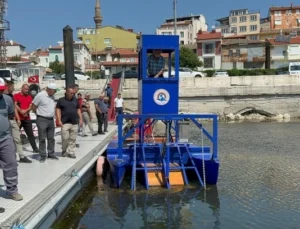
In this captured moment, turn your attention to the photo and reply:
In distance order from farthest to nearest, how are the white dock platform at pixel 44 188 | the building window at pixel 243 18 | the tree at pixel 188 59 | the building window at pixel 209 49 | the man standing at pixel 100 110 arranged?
1. the building window at pixel 243 18
2. the building window at pixel 209 49
3. the tree at pixel 188 59
4. the man standing at pixel 100 110
5. the white dock platform at pixel 44 188

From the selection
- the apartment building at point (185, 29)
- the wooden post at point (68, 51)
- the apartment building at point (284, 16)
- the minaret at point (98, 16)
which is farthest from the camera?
the apartment building at point (284, 16)

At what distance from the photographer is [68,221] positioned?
8.05 m

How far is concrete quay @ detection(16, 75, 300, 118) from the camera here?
33.9 meters

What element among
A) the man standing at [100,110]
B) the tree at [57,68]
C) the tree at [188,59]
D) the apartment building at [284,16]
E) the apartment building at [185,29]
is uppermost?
the apartment building at [284,16]

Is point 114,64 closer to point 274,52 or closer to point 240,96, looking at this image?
point 274,52

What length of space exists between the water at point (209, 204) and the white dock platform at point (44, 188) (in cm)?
57

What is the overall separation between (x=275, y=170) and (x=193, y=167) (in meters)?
2.97

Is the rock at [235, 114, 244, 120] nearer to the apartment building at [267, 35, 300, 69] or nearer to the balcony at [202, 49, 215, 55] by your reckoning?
the apartment building at [267, 35, 300, 69]

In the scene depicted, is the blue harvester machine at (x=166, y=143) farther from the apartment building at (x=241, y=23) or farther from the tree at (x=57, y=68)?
the apartment building at (x=241, y=23)

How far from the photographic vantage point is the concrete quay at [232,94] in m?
33.9

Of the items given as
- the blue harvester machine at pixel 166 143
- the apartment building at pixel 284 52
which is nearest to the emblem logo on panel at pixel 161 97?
the blue harvester machine at pixel 166 143

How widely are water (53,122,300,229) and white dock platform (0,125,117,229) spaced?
0.57m

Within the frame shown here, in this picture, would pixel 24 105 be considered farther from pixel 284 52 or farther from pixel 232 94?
pixel 284 52

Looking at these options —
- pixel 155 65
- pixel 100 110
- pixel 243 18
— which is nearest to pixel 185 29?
pixel 243 18
